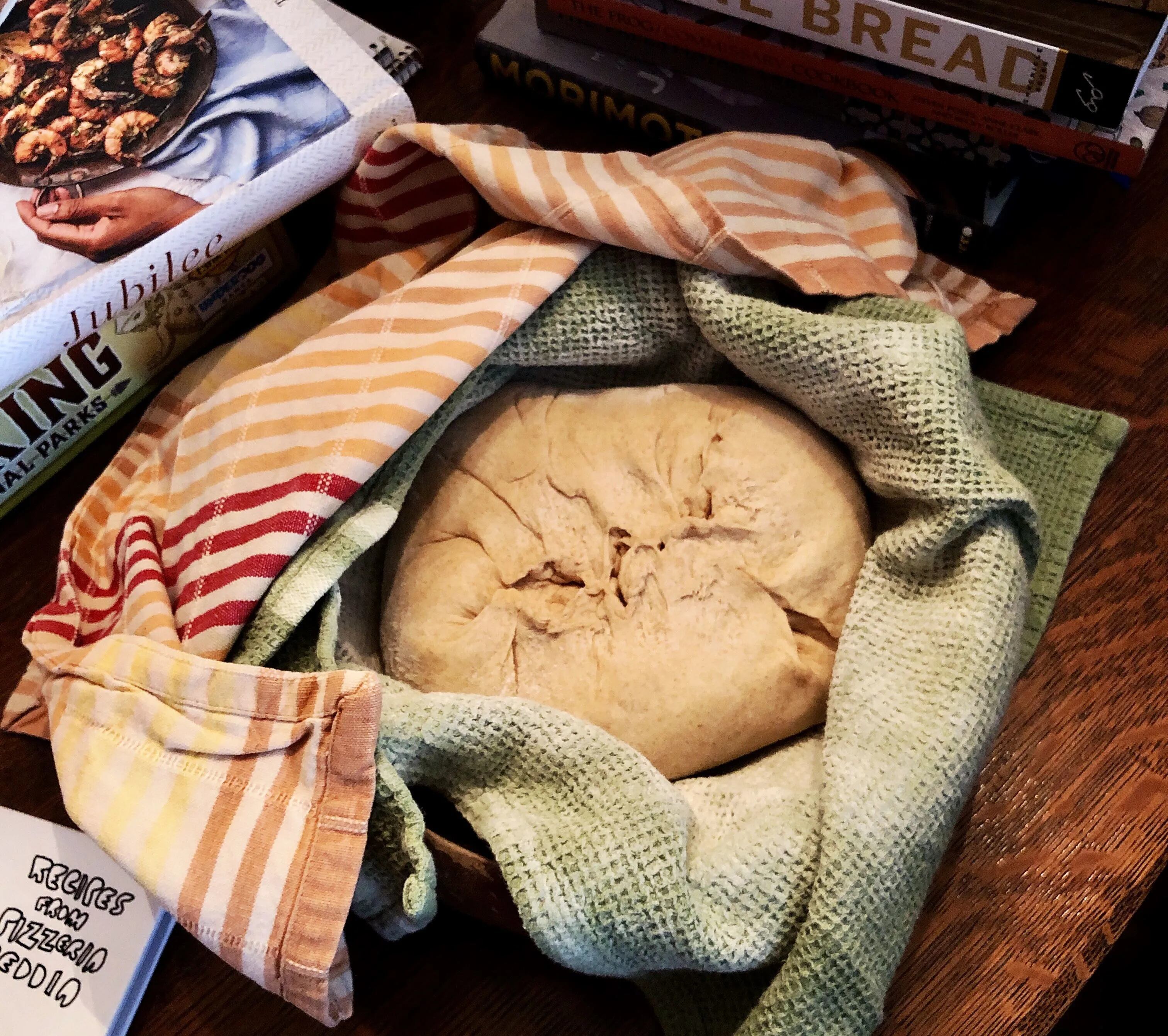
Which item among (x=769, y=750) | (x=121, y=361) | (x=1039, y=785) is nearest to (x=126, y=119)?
(x=121, y=361)

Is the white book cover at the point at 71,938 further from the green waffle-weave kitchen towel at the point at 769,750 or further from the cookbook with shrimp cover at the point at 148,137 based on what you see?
the cookbook with shrimp cover at the point at 148,137

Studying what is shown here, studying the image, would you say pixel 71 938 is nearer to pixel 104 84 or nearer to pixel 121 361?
pixel 121 361

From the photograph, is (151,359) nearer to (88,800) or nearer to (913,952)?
(88,800)

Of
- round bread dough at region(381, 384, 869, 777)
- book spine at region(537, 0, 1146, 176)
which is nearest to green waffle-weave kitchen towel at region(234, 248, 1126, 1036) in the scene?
round bread dough at region(381, 384, 869, 777)

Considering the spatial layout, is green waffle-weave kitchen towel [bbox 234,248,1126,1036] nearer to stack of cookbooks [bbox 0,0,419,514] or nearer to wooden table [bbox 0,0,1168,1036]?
wooden table [bbox 0,0,1168,1036]

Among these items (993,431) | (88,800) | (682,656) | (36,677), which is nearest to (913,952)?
(682,656)

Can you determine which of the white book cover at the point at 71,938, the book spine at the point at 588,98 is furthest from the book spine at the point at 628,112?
the white book cover at the point at 71,938
